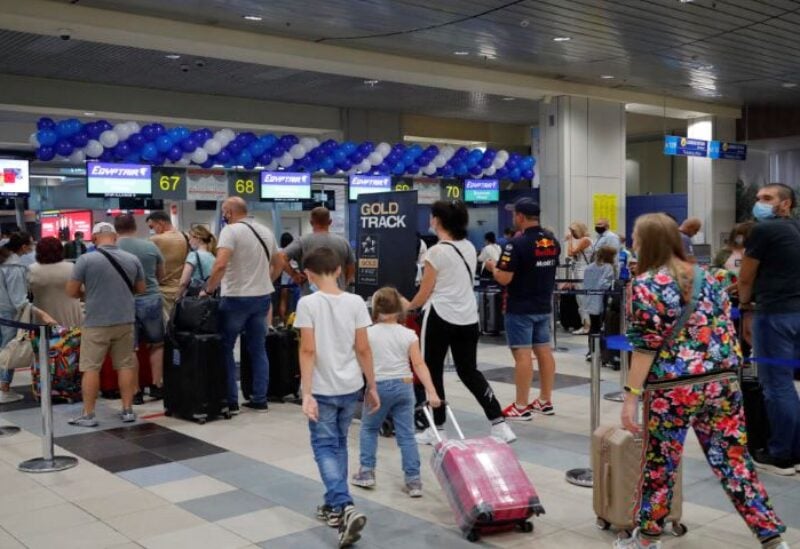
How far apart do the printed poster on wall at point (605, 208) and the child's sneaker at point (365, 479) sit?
10.8 metres

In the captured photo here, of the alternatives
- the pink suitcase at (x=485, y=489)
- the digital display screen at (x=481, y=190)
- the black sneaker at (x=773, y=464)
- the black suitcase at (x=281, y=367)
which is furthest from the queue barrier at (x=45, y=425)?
the digital display screen at (x=481, y=190)

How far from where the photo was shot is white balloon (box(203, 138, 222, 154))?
13.3 metres

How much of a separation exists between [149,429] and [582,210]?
9822 mm

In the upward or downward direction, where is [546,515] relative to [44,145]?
downward

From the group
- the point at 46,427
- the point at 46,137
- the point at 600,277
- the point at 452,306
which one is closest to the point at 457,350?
the point at 452,306

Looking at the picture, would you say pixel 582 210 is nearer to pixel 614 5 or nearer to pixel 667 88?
pixel 667 88

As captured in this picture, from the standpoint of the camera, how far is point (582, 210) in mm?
14500

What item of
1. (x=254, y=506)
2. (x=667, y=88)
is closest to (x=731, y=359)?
(x=254, y=506)

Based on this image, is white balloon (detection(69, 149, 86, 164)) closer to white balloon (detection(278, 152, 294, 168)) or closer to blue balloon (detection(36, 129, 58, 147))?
blue balloon (detection(36, 129, 58, 147))

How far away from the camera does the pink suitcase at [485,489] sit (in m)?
3.85

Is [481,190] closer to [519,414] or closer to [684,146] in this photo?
[684,146]

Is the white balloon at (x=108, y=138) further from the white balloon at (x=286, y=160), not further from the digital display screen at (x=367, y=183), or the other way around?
the digital display screen at (x=367, y=183)

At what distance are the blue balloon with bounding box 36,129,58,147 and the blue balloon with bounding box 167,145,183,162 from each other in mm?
1737

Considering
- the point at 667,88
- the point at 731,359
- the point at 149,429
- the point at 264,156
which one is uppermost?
the point at 667,88
